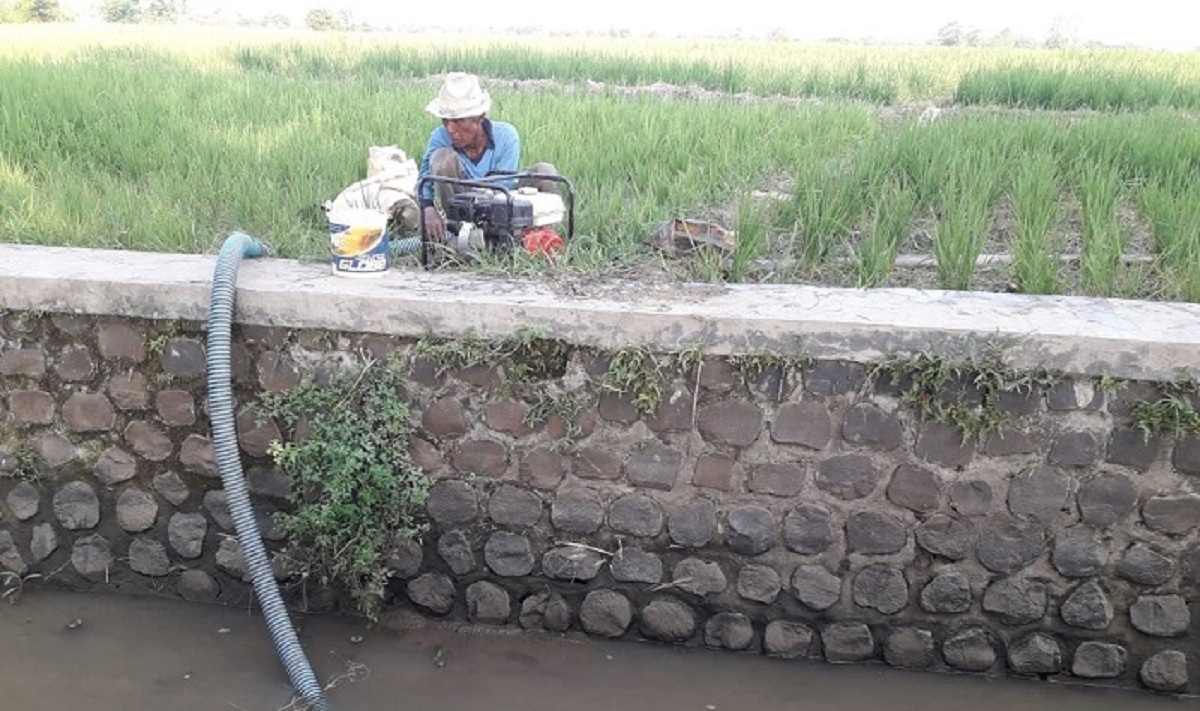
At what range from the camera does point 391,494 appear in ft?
9.18

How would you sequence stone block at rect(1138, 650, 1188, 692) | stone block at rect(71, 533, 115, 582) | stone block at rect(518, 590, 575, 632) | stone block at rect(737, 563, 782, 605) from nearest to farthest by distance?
stone block at rect(1138, 650, 1188, 692)
stone block at rect(737, 563, 782, 605)
stone block at rect(518, 590, 575, 632)
stone block at rect(71, 533, 115, 582)

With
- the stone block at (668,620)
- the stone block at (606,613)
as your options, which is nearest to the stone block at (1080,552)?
the stone block at (668,620)

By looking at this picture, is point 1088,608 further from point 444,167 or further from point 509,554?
point 444,167

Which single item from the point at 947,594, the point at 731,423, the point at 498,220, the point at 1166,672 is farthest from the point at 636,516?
the point at 1166,672

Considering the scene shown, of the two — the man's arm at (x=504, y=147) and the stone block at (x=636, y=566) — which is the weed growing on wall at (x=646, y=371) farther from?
the man's arm at (x=504, y=147)

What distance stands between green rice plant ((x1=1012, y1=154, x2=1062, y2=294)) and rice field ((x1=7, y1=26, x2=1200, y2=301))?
0.03 ft

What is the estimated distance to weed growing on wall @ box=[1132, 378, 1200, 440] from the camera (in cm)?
250

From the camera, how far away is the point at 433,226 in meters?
3.39

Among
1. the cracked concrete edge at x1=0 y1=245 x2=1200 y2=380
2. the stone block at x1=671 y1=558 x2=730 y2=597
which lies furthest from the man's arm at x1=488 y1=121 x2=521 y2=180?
the stone block at x1=671 y1=558 x2=730 y2=597

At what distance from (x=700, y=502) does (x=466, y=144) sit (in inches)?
76.0

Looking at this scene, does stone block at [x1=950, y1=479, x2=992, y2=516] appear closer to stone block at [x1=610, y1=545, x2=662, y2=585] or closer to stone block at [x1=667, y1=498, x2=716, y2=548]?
stone block at [x1=667, y1=498, x2=716, y2=548]

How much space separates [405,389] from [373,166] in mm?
1567

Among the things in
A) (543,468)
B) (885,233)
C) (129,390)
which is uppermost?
(885,233)

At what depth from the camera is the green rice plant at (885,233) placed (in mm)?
3066
